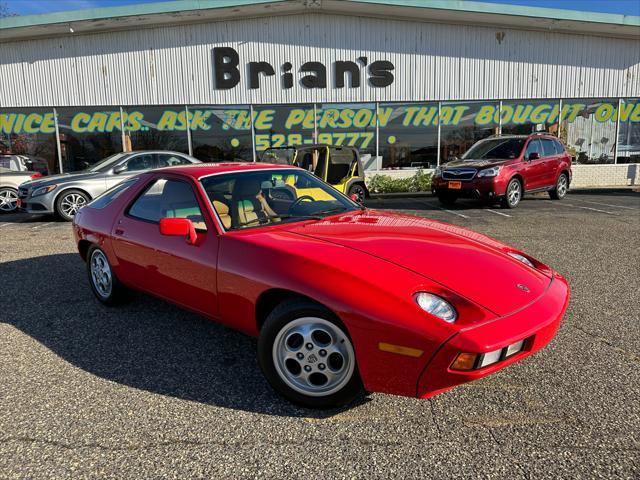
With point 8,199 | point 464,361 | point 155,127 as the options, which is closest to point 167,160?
point 8,199

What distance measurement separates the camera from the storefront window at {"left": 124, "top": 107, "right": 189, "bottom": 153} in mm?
14586

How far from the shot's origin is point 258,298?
8.55 ft

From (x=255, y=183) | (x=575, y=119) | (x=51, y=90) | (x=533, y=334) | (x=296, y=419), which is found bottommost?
(x=296, y=419)

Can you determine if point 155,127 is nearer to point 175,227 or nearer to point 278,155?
point 278,155

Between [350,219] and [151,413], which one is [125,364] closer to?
[151,413]

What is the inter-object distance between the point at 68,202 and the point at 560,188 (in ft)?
39.3

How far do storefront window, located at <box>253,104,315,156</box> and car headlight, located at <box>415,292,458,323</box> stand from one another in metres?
13.1

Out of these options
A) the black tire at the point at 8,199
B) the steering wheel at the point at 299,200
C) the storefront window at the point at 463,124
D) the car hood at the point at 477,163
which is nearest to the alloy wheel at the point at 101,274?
the steering wheel at the point at 299,200

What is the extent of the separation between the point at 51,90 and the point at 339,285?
15.4 meters

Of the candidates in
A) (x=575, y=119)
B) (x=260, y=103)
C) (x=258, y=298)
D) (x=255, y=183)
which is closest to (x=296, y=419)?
(x=258, y=298)

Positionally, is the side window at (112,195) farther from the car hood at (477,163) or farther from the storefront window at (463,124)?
the storefront window at (463,124)

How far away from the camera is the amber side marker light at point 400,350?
6.89 feet

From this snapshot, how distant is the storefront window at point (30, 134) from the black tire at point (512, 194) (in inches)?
524

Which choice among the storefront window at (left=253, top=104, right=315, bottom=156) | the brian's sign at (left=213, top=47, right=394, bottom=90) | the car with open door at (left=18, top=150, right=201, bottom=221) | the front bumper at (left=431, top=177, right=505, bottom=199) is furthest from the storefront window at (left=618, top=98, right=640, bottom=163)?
the car with open door at (left=18, top=150, right=201, bottom=221)
